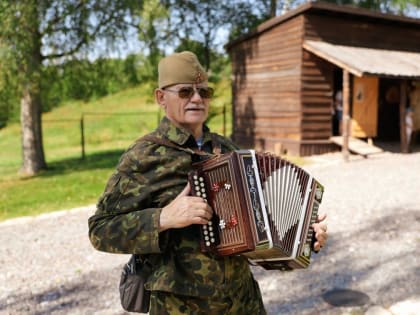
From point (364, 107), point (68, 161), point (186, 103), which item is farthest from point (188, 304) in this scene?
point (68, 161)

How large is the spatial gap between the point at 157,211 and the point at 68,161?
16.6m

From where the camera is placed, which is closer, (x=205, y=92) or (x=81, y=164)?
(x=205, y=92)

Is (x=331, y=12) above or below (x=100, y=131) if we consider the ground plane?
above

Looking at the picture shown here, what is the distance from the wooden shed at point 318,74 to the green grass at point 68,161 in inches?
163

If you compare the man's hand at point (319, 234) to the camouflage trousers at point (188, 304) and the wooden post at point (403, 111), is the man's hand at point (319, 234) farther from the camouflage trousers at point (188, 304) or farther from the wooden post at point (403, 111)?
the wooden post at point (403, 111)

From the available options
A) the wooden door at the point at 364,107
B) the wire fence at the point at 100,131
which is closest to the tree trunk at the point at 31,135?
the wire fence at the point at 100,131

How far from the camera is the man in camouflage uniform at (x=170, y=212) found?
6.07 feet

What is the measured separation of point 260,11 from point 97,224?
24.2m

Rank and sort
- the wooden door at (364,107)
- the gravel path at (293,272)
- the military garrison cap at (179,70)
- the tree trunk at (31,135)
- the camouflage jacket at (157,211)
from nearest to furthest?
the camouflage jacket at (157,211)
the military garrison cap at (179,70)
the gravel path at (293,272)
the tree trunk at (31,135)
the wooden door at (364,107)

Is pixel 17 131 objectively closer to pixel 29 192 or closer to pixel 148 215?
pixel 29 192

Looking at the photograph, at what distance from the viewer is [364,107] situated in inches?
591

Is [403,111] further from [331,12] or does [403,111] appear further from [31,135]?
[31,135]

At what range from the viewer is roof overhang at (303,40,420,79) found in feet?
39.2

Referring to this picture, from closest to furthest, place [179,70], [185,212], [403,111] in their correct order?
1. [185,212]
2. [179,70]
3. [403,111]
